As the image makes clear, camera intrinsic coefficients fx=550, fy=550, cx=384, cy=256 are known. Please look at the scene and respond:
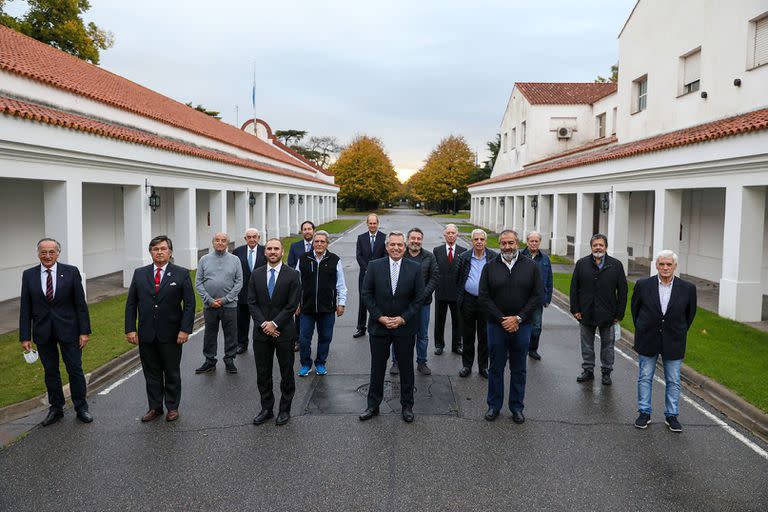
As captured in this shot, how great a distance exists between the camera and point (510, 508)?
440 cm

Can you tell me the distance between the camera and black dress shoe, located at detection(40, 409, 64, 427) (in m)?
6.04

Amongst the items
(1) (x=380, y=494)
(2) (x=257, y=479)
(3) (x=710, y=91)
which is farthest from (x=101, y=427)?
(3) (x=710, y=91)

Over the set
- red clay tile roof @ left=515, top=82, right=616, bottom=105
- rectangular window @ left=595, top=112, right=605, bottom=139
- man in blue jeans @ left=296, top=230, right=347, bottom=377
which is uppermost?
red clay tile roof @ left=515, top=82, right=616, bottom=105

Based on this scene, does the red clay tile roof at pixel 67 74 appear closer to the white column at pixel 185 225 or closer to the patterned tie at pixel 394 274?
the white column at pixel 185 225

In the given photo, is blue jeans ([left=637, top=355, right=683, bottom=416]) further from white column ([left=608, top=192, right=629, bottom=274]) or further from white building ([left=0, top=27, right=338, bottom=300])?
white column ([left=608, top=192, right=629, bottom=274])

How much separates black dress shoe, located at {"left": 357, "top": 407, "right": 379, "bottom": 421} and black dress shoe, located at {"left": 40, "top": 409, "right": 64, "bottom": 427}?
11.0 ft

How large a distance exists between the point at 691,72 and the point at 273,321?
608 inches

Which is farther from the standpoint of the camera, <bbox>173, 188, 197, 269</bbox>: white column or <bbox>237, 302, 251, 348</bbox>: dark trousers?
<bbox>173, 188, 197, 269</bbox>: white column

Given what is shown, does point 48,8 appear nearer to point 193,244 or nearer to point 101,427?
point 193,244

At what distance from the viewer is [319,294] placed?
757cm

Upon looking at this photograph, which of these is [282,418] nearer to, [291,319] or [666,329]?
[291,319]

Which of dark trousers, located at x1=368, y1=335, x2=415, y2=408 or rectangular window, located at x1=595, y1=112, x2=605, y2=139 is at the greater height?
rectangular window, located at x1=595, y1=112, x2=605, y2=139

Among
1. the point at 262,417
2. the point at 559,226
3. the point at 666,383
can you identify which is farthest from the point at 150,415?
the point at 559,226

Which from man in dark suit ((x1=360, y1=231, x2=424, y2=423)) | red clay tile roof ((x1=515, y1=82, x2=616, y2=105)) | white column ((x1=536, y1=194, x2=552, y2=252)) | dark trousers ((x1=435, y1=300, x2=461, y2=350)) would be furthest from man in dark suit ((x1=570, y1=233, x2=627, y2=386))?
red clay tile roof ((x1=515, y1=82, x2=616, y2=105))
